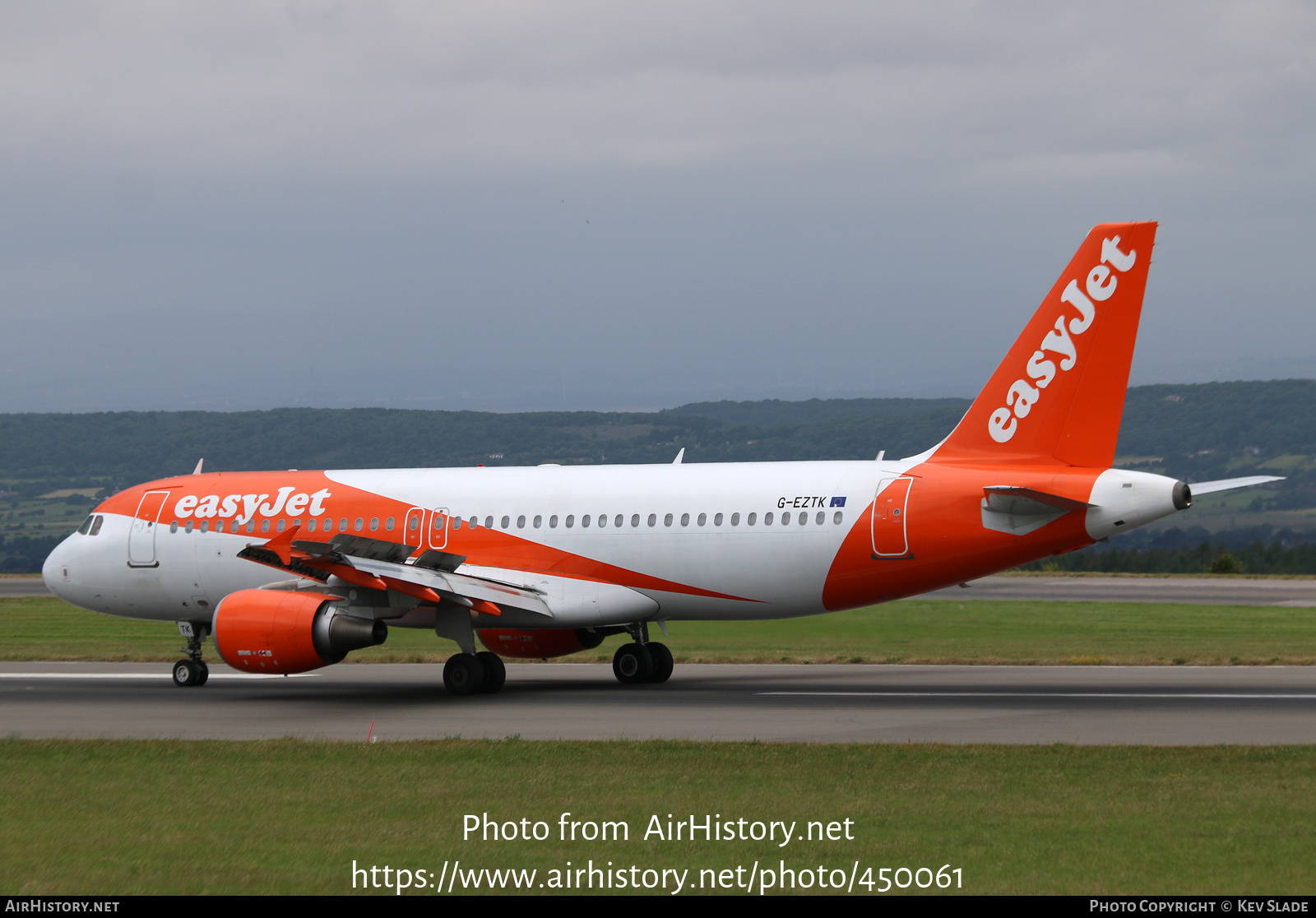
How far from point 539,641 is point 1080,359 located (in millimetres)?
10419

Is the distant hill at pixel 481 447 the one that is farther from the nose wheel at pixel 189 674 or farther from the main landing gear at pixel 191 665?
the nose wheel at pixel 189 674

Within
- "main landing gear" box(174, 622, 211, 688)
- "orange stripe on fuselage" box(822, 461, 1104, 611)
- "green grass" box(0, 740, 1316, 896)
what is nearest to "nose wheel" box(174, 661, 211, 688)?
"main landing gear" box(174, 622, 211, 688)

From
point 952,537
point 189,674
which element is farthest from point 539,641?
point 952,537

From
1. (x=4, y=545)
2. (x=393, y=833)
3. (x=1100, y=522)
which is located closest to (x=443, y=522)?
(x=1100, y=522)

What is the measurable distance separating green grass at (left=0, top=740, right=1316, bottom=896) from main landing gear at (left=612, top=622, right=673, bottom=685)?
8.31m

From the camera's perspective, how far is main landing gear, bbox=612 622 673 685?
83.5ft

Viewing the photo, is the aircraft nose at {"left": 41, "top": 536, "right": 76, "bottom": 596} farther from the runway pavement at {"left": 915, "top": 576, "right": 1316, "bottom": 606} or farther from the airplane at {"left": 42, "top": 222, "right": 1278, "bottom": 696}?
the runway pavement at {"left": 915, "top": 576, "right": 1316, "bottom": 606}

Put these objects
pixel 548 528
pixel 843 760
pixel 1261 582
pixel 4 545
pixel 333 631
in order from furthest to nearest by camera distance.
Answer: pixel 4 545 < pixel 1261 582 < pixel 548 528 < pixel 333 631 < pixel 843 760

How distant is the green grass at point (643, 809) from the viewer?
10.1 m

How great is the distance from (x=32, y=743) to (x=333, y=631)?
17.5ft

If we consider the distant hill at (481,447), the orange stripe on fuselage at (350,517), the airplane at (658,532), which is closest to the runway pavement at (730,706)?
the airplane at (658,532)

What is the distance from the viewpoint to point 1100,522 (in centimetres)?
2103

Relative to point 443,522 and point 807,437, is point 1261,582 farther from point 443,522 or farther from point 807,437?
point 807,437

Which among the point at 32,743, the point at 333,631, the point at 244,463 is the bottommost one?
the point at 32,743
